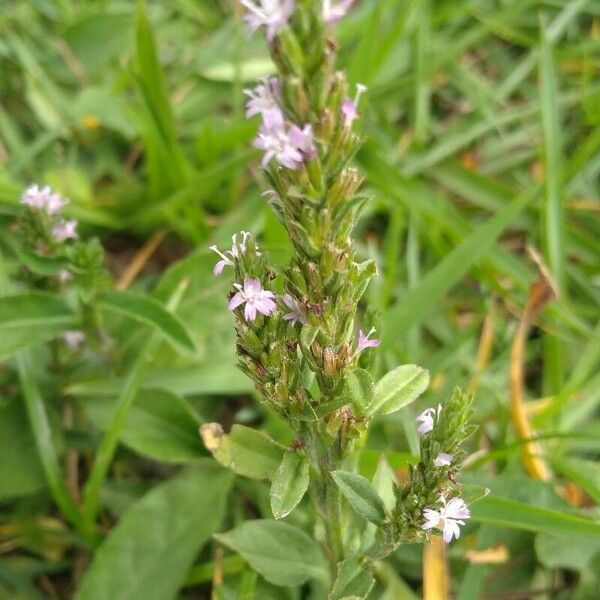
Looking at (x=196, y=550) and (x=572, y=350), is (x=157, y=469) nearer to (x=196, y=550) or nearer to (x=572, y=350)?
(x=196, y=550)

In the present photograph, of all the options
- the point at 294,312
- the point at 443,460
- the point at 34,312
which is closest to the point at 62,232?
the point at 34,312

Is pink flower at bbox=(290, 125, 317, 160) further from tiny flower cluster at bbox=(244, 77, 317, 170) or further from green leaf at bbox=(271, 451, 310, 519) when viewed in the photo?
green leaf at bbox=(271, 451, 310, 519)

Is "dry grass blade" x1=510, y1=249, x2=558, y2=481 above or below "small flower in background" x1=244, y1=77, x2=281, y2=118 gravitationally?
below

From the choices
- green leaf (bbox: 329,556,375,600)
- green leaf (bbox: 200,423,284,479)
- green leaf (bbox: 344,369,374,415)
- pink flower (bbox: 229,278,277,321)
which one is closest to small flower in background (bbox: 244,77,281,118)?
pink flower (bbox: 229,278,277,321)

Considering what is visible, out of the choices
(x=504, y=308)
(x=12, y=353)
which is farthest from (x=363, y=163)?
(x=12, y=353)

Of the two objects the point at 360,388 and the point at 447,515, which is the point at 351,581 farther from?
the point at 360,388

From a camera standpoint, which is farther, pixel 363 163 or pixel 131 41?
pixel 131 41
